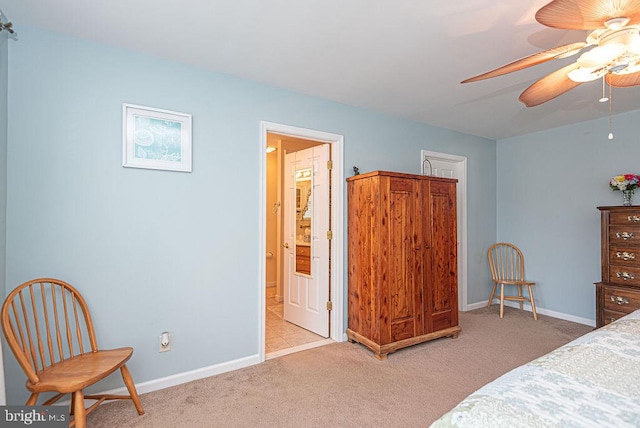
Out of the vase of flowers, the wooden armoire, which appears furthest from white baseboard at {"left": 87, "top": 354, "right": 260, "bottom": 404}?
the vase of flowers

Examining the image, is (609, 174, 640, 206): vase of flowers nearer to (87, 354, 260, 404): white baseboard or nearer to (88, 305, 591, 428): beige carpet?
(88, 305, 591, 428): beige carpet

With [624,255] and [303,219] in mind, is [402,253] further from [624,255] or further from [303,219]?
[624,255]

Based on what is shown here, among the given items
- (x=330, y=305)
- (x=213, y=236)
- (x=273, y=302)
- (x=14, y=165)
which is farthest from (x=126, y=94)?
(x=273, y=302)

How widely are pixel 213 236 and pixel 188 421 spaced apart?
1.27m

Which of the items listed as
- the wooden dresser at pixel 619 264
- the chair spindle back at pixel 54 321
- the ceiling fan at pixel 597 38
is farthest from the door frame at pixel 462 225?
the chair spindle back at pixel 54 321

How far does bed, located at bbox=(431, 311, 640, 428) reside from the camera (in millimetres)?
843

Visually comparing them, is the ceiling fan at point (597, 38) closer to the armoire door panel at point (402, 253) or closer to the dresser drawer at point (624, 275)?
the armoire door panel at point (402, 253)

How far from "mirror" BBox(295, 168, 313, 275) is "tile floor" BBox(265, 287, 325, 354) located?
A: 654 mm

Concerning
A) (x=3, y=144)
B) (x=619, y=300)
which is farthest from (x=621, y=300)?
(x=3, y=144)

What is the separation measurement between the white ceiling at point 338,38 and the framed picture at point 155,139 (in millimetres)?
445

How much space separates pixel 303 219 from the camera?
12.5ft

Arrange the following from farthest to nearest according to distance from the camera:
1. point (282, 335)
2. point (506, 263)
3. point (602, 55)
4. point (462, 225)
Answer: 1. point (506, 263)
2. point (462, 225)
3. point (282, 335)
4. point (602, 55)

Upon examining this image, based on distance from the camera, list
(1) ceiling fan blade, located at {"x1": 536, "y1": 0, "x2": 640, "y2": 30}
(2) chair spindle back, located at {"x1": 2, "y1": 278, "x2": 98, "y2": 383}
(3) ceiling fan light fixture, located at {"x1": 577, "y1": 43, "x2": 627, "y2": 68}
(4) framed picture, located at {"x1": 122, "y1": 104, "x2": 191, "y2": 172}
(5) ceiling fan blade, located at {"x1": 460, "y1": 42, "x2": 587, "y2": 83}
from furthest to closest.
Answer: (4) framed picture, located at {"x1": 122, "y1": 104, "x2": 191, "y2": 172} < (2) chair spindle back, located at {"x1": 2, "y1": 278, "x2": 98, "y2": 383} < (5) ceiling fan blade, located at {"x1": 460, "y1": 42, "x2": 587, "y2": 83} < (3) ceiling fan light fixture, located at {"x1": 577, "y1": 43, "x2": 627, "y2": 68} < (1) ceiling fan blade, located at {"x1": 536, "y1": 0, "x2": 640, "y2": 30}

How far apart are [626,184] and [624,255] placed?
0.77m
